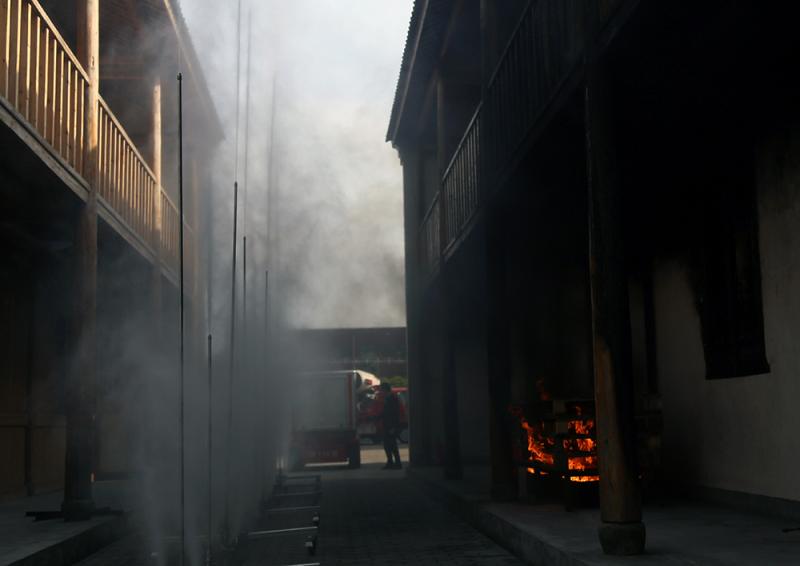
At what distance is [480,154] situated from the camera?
592 inches

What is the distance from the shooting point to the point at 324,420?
3159 centimetres

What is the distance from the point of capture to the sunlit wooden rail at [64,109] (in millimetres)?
10773

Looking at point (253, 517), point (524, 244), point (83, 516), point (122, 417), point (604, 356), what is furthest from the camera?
point (122, 417)

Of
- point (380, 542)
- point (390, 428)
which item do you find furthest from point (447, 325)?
point (390, 428)

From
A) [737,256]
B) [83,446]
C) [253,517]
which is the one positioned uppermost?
[737,256]

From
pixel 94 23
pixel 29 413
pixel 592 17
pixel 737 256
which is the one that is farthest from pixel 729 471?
pixel 29 413

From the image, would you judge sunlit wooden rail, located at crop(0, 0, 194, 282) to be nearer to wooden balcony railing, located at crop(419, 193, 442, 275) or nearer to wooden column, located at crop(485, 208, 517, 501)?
wooden column, located at crop(485, 208, 517, 501)

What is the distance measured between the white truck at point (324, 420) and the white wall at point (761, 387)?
17498mm

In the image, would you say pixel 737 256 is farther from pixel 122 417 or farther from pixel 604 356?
pixel 122 417

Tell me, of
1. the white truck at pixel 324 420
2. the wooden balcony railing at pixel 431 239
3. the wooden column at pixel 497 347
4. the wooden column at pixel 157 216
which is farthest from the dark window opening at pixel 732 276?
the white truck at pixel 324 420

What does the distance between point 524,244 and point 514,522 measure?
6.41 metres

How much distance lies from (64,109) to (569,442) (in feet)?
21.4

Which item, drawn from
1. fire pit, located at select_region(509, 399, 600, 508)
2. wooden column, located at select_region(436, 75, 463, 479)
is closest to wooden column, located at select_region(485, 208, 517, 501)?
fire pit, located at select_region(509, 399, 600, 508)

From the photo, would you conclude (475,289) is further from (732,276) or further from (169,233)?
(732,276)
